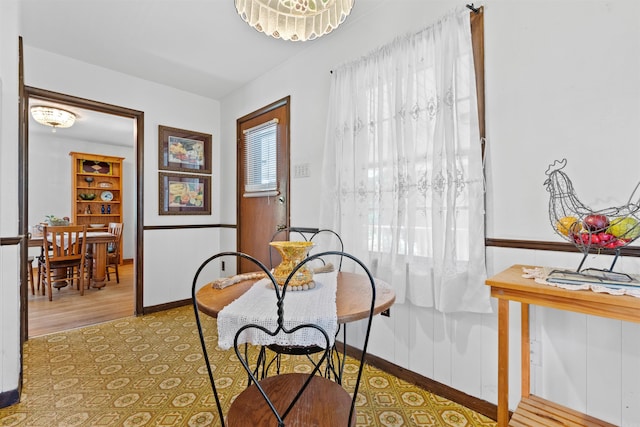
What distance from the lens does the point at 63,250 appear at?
12.9 ft

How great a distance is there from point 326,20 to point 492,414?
2.18 metres

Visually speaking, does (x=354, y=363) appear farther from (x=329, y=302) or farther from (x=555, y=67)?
(x=555, y=67)

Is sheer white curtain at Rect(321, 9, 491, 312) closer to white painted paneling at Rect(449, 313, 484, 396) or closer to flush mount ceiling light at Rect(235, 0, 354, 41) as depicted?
white painted paneling at Rect(449, 313, 484, 396)

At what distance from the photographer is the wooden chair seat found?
92 cm

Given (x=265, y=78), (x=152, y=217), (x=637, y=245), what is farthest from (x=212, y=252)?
(x=637, y=245)

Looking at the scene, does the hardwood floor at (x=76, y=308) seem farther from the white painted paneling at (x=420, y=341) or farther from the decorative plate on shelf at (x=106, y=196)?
the white painted paneling at (x=420, y=341)

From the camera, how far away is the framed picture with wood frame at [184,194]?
3.49 m

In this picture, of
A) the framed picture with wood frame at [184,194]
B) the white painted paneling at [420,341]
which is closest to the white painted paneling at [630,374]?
the white painted paneling at [420,341]

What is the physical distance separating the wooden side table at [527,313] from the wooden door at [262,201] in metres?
2.01

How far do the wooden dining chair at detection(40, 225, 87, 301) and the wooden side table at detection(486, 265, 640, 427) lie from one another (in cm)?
462

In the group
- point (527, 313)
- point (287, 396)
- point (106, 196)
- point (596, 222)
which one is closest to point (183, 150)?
point (287, 396)

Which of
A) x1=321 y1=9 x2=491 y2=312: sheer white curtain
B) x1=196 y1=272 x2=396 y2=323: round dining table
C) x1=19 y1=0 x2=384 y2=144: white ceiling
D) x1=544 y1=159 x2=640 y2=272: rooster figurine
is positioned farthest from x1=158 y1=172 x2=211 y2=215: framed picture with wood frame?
x1=544 y1=159 x2=640 y2=272: rooster figurine

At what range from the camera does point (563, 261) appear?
1393mm

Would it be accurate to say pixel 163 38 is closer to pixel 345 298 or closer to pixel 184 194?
Result: pixel 184 194
